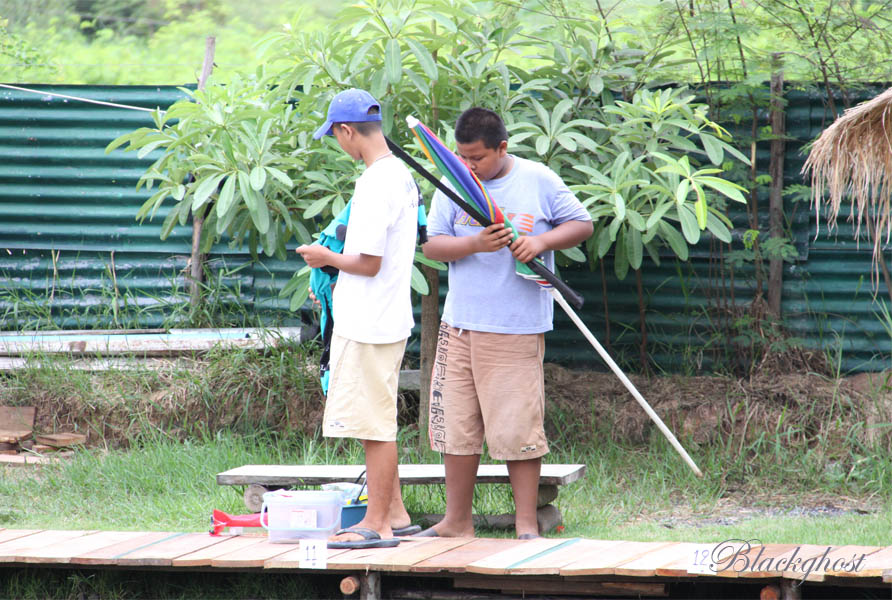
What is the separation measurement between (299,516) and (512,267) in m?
1.26

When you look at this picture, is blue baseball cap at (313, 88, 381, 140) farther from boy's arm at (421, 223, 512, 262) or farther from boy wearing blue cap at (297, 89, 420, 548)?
boy's arm at (421, 223, 512, 262)

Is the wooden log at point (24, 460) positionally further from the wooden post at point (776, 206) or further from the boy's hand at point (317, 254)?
the wooden post at point (776, 206)

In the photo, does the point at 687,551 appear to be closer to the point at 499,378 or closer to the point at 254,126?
the point at 499,378

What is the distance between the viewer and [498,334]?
12.6 feet

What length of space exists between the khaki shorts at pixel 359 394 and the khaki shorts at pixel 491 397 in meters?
0.39

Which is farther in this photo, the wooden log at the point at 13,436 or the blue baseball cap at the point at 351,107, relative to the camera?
the wooden log at the point at 13,436

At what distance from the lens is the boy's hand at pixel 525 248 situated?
12.1 ft

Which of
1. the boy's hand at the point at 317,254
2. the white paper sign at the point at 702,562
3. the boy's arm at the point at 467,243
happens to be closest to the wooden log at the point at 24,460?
the boy's hand at the point at 317,254

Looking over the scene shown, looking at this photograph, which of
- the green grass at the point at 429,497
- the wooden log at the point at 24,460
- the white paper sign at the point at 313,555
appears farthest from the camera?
the wooden log at the point at 24,460

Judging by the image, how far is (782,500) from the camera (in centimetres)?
488

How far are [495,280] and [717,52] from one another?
244cm

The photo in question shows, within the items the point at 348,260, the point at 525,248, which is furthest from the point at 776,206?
the point at 348,260

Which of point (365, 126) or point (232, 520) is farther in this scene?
point (232, 520)

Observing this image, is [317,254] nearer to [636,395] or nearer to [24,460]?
[636,395]
